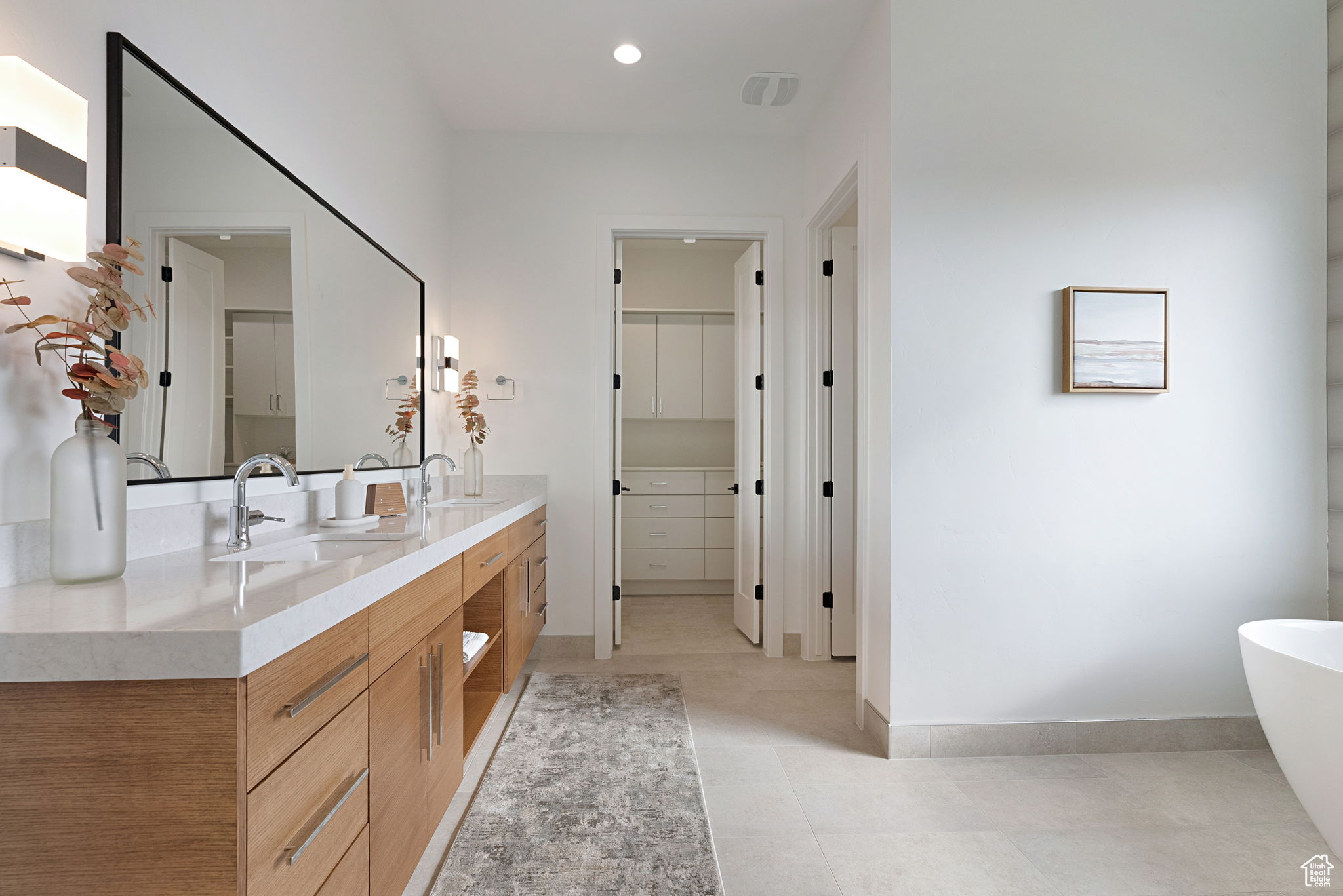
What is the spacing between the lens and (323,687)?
3.54 ft

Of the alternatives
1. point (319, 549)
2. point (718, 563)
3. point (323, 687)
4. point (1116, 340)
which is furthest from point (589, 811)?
point (718, 563)

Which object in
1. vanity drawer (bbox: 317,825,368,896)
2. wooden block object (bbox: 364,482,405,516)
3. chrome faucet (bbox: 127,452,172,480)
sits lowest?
vanity drawer (bbox: 317,825,368,896)

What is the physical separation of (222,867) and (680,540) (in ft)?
14.2

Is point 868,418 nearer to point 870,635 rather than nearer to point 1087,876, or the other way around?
point 870,635

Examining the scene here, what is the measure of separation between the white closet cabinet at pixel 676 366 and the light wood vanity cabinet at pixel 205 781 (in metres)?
4.12

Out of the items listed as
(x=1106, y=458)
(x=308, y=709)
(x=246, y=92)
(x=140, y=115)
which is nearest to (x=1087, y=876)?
(x=1106, y=458)

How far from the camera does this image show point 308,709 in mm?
1032

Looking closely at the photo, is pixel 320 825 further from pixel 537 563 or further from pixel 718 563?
pixel 718 563

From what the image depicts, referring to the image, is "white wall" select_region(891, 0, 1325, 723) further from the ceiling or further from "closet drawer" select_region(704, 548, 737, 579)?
"closet drawer" select_region(704, 548, 737, 579)

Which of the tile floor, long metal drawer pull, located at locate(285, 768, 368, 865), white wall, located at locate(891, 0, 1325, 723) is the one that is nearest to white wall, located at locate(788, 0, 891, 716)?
white wall, located at locate(891, 0, 1325, 723)

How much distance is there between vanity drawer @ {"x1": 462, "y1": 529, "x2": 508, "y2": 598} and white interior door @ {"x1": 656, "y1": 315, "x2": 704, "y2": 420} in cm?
291

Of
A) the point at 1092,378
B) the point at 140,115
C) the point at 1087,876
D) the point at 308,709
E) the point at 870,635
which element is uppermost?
the point at 140,115

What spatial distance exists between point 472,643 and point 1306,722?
2.30 metres

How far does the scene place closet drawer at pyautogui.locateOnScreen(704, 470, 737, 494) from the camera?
202 inches
